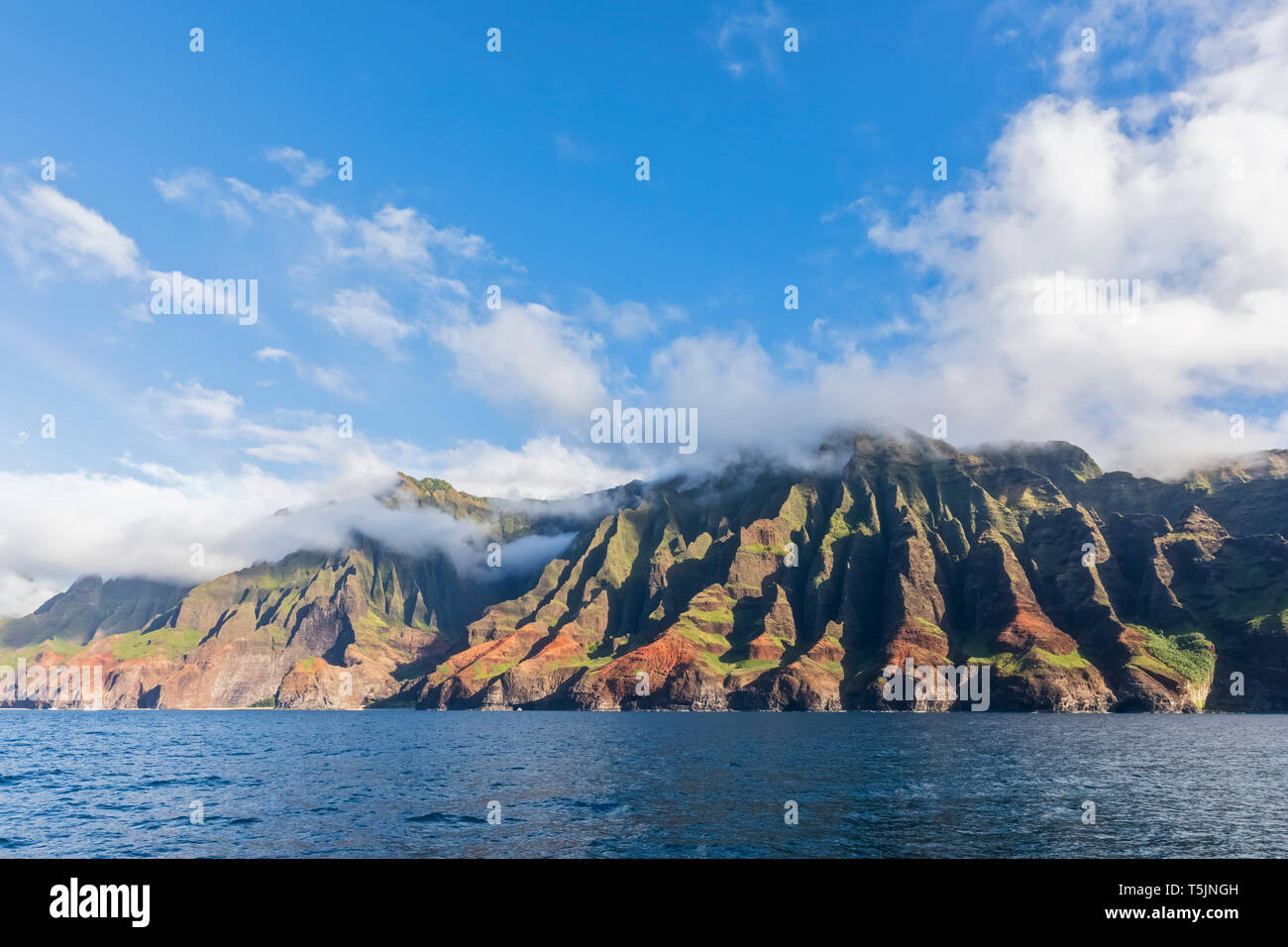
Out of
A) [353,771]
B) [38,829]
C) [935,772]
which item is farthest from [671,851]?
[353,771]

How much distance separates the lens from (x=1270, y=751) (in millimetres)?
124688

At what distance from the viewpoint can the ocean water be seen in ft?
171

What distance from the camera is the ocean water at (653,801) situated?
2057 inches

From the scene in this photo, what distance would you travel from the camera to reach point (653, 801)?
7094cm
